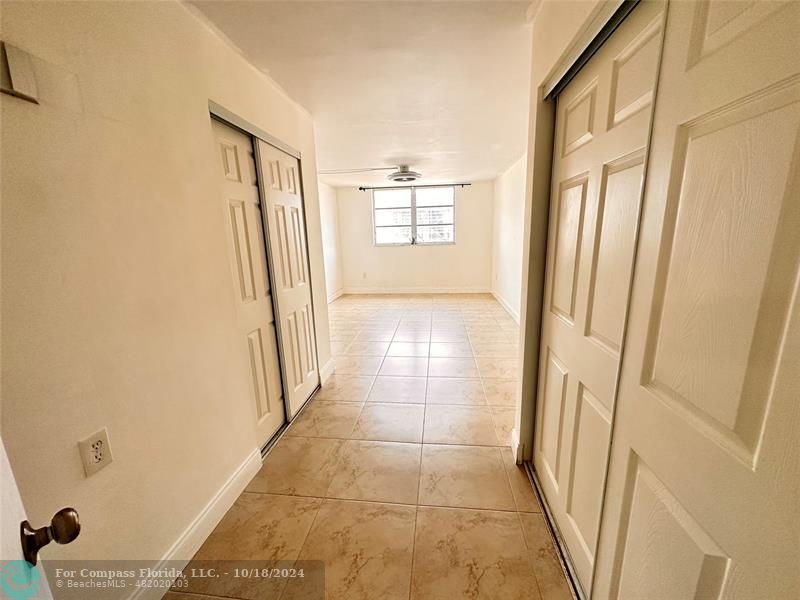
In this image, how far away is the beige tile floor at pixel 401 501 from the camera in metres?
1.24

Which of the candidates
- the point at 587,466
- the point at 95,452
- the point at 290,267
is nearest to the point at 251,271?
the point at 290,267

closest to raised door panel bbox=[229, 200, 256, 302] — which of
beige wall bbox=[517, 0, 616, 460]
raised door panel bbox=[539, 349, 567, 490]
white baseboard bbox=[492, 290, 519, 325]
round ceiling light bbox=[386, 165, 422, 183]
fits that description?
beige wall bbox=[517, 0, 616, 460]

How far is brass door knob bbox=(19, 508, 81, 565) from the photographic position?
1.67 feet

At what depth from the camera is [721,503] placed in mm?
550

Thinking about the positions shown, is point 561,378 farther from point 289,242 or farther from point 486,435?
point 289,242

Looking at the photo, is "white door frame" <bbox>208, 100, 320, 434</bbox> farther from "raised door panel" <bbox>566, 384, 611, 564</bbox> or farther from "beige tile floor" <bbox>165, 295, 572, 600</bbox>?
"raised door panel" <bbox>566, 384, 611, 564</bbox>

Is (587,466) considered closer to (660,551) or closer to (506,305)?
(660,551)

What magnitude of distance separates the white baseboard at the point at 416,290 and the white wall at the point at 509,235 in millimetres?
440

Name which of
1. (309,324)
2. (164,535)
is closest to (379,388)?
(309,324)

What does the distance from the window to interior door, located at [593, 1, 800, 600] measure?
19.7 ft

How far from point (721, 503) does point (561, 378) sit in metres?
0.82

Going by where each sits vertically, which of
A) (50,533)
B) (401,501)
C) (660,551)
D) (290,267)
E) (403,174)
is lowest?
(401,501)

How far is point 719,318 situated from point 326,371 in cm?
281

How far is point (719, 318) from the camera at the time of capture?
0.56m
